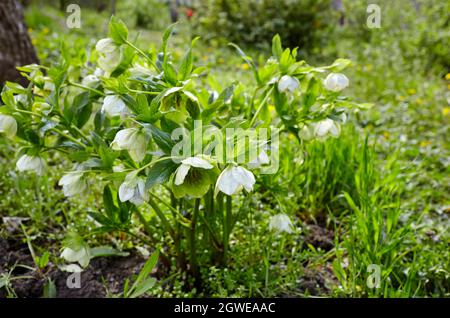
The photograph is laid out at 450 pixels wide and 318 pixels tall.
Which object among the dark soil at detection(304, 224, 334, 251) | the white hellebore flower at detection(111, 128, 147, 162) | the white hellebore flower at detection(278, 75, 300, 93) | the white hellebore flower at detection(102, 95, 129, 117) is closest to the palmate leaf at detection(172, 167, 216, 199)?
the white hellebore flower at detection(111, 128, 147, 162)

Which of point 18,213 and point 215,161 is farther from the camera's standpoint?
point 18,213

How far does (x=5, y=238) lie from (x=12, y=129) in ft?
1.92

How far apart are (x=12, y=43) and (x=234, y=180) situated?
195 centimetres

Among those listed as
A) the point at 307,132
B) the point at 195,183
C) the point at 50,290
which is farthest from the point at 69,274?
the point at 307,132

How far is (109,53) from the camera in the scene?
3.82 feet

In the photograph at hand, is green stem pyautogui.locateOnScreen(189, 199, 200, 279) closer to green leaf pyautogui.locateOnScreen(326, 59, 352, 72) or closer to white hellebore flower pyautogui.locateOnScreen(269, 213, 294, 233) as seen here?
white hellebore flower pyautogui.locateOnScreen(269, 213, 294, 233)

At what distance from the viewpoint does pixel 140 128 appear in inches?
40.1

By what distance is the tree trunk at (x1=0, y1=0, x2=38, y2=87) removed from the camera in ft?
7.73

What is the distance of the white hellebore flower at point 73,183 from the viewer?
112cm

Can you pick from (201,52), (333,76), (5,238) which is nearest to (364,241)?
(333,76)

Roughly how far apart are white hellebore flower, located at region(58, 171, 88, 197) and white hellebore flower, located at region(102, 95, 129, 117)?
16 centimetres
